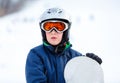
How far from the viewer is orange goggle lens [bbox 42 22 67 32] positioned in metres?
3.43

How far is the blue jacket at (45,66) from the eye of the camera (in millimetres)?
3381

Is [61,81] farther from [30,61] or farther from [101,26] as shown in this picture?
[101,26]

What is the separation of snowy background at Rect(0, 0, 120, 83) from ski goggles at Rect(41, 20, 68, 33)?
3.41m

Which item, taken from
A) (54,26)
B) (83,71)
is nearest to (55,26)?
(54,26)

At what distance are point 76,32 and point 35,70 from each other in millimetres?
6360

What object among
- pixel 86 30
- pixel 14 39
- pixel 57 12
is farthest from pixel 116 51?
pixel 57 12

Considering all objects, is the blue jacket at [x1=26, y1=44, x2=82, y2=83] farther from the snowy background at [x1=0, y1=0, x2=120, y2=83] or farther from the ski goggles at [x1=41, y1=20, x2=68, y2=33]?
the snowy background at [x1=0, y1=0, x2=120, y2=83]

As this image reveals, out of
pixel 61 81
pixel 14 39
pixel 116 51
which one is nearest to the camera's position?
pixel 61 81

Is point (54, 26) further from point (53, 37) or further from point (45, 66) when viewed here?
point (45, 66)

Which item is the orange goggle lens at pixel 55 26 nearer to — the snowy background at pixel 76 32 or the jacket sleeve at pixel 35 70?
the jacket sleeve at pixel 35 70

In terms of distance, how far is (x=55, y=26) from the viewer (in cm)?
344

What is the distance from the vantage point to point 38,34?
9625 mm

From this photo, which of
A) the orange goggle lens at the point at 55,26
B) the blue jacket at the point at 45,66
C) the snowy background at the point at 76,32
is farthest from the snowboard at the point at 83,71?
the snowy background at the point at 76,32

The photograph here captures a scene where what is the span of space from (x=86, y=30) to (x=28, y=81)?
6.51 meters
